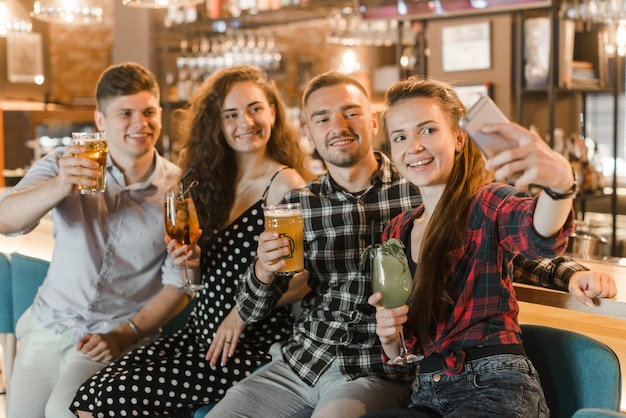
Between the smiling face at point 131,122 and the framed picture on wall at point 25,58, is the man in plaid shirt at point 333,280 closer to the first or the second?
the smiling face at point 131,122

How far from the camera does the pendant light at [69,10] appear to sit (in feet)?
15.1

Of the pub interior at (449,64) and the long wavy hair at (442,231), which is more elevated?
the pub interior at (449,64)

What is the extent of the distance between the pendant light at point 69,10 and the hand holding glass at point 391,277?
10.9 ft

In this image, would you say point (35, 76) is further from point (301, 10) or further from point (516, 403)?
point (516, 403)

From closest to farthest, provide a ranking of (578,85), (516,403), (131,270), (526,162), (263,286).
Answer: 1. (526,162)
2. (516,403)
3. (263,286)
4. (131,270)
5. (578,85)

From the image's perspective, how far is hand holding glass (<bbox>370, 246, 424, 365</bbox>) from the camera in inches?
76.1

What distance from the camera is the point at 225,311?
269cm

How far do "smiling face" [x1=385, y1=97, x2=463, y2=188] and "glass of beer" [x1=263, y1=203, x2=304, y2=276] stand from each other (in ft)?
1.13

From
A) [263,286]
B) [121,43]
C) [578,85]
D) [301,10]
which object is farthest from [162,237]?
[121,43]

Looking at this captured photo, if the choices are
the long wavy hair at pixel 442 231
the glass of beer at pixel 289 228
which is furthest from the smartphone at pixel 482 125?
the glass of beer at pixel 289 228

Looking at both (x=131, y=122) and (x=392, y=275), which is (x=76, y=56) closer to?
(x=131, y=122)

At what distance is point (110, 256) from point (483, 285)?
4.93ft

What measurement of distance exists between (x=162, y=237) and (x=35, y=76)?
594 centimetres

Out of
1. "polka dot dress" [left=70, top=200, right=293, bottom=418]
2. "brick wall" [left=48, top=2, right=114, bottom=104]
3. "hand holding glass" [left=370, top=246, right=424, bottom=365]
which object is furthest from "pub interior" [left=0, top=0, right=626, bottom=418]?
"polka dot dress" [left=70, top=200, right=293, bottom=418]
